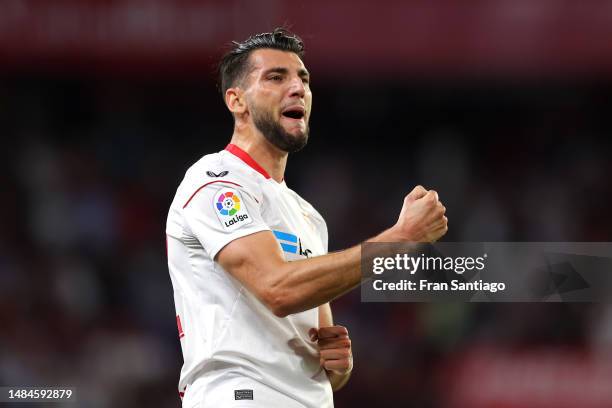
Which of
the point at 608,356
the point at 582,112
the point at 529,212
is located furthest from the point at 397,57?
the point at 608,356

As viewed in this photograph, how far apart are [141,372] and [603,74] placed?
5828mm

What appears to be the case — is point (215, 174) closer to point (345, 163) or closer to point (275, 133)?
point (275, 133)

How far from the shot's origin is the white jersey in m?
3.30

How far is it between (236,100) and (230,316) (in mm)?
1003

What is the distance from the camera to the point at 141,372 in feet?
27.5

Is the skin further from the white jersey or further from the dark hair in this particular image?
the dark hair

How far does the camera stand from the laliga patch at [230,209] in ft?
10.8

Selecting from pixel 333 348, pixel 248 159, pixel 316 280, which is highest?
pixel 248 159

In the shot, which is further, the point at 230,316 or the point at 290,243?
the point at 290,243

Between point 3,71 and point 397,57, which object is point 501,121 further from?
point 3,71

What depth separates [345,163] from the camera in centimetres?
1122

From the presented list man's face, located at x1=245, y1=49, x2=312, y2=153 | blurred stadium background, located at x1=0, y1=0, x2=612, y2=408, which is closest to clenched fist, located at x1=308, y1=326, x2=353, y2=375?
man's face, located at x1=245, y1=49, x2=312, y2=153

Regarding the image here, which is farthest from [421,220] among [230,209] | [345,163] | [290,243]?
[345,163]

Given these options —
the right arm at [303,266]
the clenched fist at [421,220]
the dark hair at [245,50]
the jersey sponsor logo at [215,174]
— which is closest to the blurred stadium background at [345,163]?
the dark hair at [245,50]
